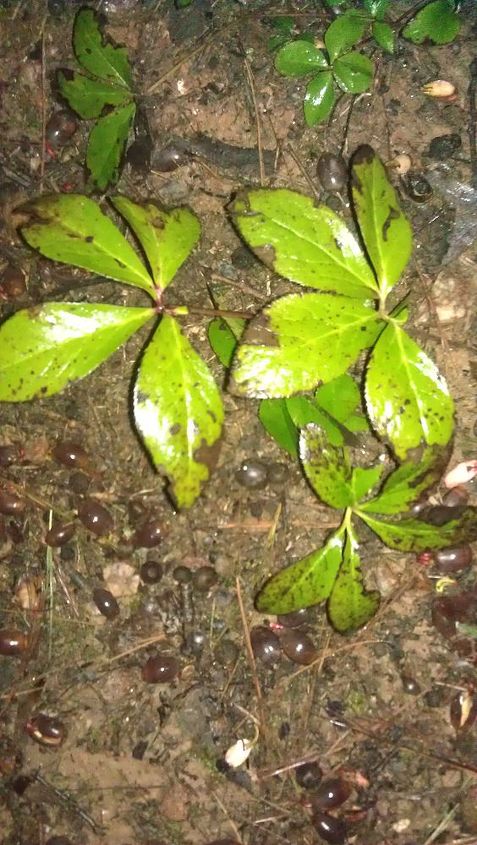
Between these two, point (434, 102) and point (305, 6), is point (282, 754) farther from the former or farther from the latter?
point (305, 6)

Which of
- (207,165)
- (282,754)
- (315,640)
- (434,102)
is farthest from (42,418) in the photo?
(434,102)

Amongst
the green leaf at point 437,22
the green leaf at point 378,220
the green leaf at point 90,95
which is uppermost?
the green leaf at point 90,95

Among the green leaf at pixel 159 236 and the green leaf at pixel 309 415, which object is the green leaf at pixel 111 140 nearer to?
the green leaf at pixel 159 236

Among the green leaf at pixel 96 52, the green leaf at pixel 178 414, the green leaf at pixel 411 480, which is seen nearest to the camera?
the green leaf at pixel 178 414

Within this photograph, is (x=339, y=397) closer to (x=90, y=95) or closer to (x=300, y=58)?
(x=300, y=58)

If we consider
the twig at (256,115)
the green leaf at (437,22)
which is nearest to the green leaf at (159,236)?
the twig at (256,115)

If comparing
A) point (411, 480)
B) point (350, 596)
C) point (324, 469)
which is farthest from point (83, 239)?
point (350, 596)
